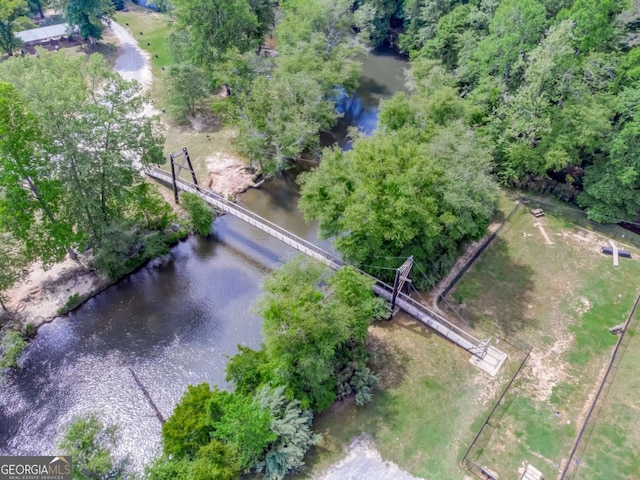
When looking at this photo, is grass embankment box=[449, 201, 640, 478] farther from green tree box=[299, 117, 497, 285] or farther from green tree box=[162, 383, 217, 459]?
green tree box=[162, 383, 217, 459]

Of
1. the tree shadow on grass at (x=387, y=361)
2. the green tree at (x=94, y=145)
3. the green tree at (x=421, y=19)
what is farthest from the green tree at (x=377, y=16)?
the tree shadow on grass at (x=387, y=361)

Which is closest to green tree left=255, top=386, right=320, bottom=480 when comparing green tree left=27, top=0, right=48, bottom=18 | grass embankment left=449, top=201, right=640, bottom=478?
grass embankment left=449, top=201, right=640, bottom=478

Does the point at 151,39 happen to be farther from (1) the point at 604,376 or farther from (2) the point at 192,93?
(1) the point at 604,376

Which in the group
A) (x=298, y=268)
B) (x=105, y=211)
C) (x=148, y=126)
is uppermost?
(x=148, y=126)

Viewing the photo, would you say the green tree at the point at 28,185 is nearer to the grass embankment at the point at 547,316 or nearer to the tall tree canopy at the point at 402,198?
the tall tree canopy at the point at 402,198

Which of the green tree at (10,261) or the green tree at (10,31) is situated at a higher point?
the green tree at (10,31)

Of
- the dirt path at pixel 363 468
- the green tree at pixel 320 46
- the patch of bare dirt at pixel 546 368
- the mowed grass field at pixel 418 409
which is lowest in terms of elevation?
the dirt path at pixel 363 468

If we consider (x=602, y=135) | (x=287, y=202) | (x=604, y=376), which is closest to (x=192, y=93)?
(x=287, y=202)
